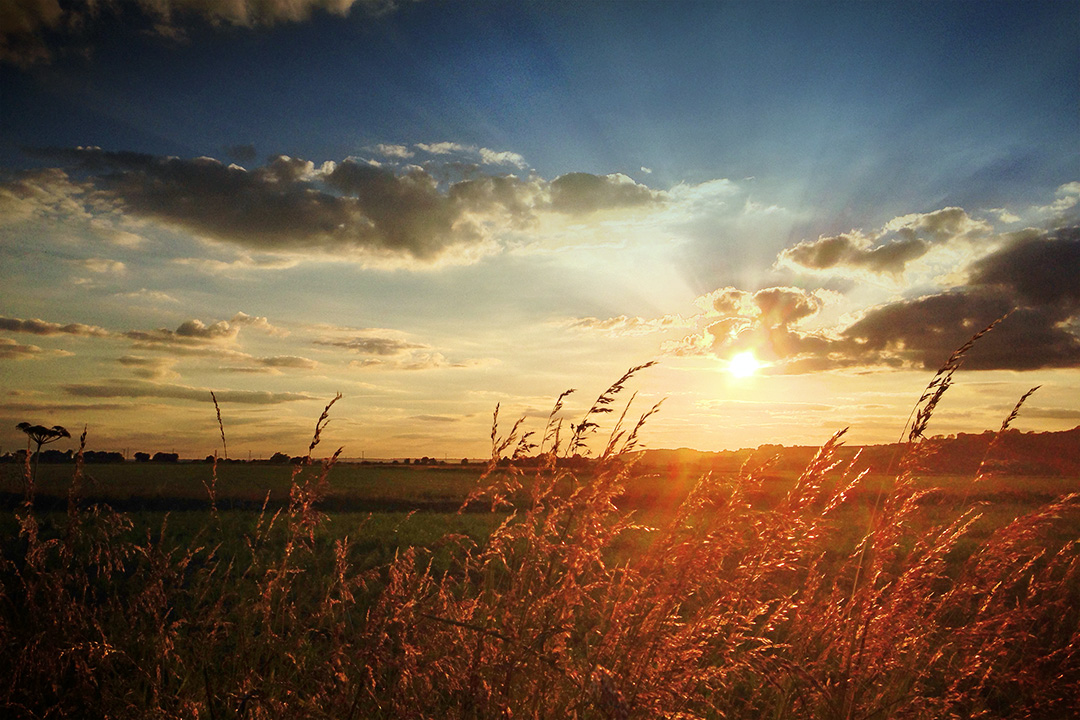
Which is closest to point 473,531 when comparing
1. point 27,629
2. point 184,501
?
point 27,629

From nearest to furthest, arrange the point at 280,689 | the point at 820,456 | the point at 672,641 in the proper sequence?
the point at 672,641
the point at 820,456
the point at 280,689

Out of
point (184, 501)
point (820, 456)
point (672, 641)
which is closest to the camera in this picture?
point (672, 641)

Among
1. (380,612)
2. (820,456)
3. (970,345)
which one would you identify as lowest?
(380,612)

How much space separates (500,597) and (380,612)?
1.91ft

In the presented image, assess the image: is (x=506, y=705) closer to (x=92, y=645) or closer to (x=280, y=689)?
(x=280, y=689)

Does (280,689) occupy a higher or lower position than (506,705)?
lower

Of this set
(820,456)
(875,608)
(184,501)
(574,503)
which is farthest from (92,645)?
(184,501)

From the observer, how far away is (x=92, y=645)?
311 cm

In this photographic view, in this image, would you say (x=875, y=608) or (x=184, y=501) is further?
(x=184, y=501)

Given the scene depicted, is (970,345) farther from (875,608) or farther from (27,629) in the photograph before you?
(27,629)

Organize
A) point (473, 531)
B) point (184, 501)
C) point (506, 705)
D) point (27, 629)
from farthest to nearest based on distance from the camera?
point (184, 501) < point (473, 531) < point (27, 629) < point (506, 705)

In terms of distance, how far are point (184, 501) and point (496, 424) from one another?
37.3m

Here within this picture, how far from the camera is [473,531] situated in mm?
16906

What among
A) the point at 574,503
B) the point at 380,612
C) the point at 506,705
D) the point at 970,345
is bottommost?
the point at 506,705
